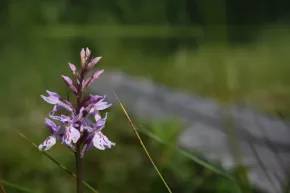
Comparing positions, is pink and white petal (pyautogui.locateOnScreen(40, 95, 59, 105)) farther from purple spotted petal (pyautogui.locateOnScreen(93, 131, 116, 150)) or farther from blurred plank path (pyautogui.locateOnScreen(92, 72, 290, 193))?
blurred plank path (pyautogui.locateOnScreen(92, 72, 290, 193))

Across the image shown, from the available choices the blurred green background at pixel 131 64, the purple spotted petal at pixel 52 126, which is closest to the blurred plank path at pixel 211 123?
the blurred green background at pixel 131 64

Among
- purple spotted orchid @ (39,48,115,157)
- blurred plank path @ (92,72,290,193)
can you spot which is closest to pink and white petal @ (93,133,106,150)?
purple spotted orchid @ (39,48,115,157)

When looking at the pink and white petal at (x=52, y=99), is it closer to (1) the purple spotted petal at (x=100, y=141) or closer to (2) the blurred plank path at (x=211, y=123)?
(1) the purple spotted petal at (x=100, y=141)

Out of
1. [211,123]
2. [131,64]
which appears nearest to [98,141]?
[211,123]

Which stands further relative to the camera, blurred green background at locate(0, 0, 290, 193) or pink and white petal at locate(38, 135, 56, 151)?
blurred green background at locate(0, 0, 290, 193)

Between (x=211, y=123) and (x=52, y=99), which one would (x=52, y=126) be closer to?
(x=52, y=99)

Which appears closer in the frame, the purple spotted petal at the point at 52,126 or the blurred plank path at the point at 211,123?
the purple spotted petal at the point at 52,126
